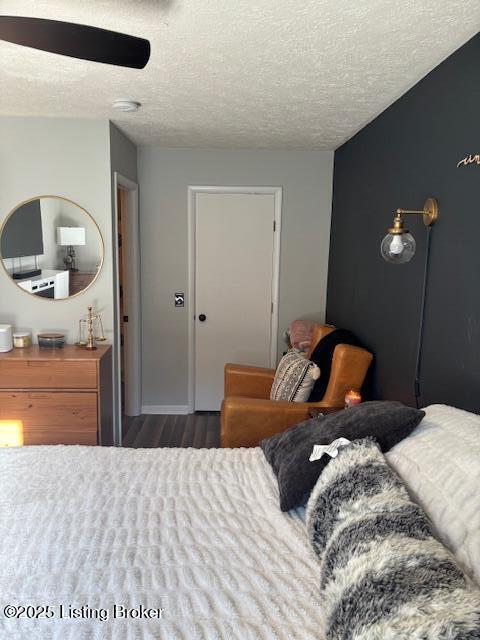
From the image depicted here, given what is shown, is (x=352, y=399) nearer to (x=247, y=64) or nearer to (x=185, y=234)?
(x=247, y=64)

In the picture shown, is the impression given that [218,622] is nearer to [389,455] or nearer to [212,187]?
[389,455]

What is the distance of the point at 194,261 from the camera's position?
4.25 meters

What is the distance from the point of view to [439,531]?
119 cm

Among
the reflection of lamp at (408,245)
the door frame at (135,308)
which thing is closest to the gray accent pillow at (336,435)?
the reflection of lamp at (408,245)

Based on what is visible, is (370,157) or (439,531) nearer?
(439,531)

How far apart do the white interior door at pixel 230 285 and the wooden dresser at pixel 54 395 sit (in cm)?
140

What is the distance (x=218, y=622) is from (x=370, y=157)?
9.16 feet

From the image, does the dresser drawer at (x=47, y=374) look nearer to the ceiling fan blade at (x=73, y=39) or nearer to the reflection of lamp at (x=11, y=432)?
the reflection of lamp at (x=11, y=432)

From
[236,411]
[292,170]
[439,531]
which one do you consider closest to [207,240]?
[292,170]

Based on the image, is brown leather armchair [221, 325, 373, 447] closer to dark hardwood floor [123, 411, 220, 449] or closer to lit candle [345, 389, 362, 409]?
lit candle [345, 389, 362, 409]

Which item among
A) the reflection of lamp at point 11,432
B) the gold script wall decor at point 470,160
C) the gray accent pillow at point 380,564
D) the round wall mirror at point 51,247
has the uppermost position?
the gold script wall decor at point 470,160

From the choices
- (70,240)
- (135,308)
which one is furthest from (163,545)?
(135,308)

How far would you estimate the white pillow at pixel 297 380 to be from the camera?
2.96 metres

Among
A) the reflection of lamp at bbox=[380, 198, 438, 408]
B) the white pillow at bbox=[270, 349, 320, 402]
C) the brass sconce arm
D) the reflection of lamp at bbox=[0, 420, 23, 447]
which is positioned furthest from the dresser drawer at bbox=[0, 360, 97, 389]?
the brass sconce arm
